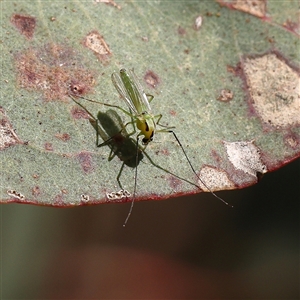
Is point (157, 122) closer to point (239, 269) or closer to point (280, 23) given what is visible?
point (280, 23)

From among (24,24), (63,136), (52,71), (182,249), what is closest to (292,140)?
(63,136)

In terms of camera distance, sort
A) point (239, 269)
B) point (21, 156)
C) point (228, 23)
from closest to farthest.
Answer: point (21, 156) < point (228, 23) < point (239, 269)

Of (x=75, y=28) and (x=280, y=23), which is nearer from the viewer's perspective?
(x=75, y=28)

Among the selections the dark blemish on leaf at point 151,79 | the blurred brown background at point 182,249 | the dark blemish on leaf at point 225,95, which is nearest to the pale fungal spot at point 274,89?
the dark blemish on leaf at point 225,95

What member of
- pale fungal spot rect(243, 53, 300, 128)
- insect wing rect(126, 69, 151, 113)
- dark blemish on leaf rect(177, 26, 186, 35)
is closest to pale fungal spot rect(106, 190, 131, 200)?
insect wing rect(126, 69, 151, 113)

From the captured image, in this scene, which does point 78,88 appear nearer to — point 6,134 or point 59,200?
point 6,134

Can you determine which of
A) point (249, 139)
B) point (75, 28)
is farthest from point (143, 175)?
point (75, 28)
